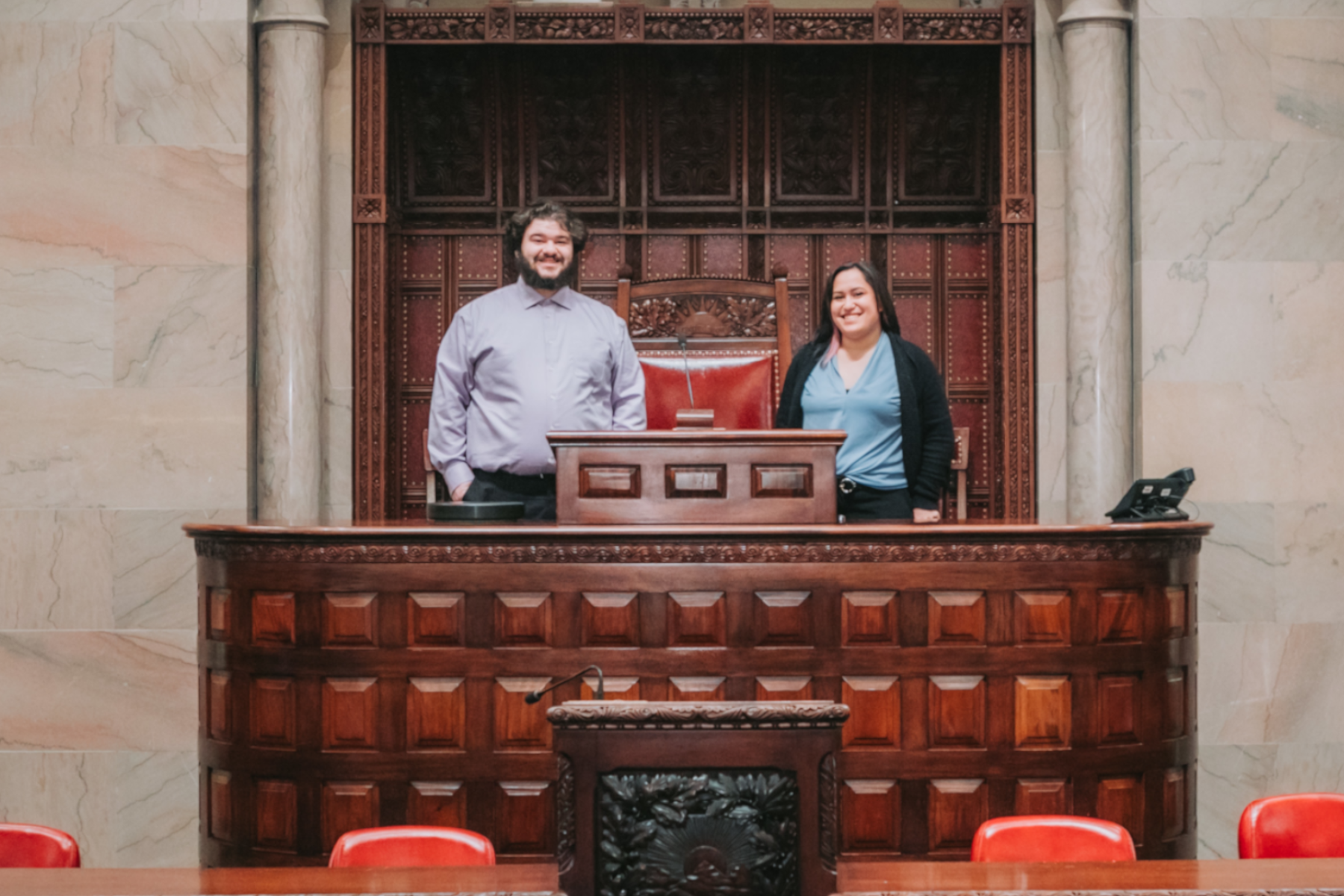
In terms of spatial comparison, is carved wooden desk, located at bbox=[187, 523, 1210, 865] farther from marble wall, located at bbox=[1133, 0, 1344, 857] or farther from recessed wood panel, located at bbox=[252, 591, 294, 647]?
marble wall, located at bbox=[1133, 0, 1344, 857]

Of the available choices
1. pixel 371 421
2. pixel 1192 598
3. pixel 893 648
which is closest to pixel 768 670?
pixel 893 648

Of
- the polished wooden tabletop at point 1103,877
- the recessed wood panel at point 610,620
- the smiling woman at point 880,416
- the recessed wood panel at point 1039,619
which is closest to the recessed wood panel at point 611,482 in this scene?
the recessed wood panel at point 610,620

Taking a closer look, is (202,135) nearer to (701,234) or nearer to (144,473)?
(144,473)

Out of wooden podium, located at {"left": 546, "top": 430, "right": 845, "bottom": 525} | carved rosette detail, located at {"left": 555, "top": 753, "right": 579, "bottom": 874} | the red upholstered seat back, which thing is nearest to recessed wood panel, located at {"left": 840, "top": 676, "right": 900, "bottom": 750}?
wooden podium, located at {"left": 546, "top": 430, "right": 845, "bottom": 525}

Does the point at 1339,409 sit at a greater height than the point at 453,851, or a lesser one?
greater

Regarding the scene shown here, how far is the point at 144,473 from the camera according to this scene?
525 cm

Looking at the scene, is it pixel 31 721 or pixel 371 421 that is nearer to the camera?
pixel 31 721

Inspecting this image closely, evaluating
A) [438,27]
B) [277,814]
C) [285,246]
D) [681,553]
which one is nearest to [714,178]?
[438,27]

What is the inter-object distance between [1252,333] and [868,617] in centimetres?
297

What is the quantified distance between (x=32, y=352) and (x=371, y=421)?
1.45 metres

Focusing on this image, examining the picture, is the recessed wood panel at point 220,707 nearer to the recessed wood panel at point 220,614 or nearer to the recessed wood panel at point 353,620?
the recessed wood panel at point 220,614

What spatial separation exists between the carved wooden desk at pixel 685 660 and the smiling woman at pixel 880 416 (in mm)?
553

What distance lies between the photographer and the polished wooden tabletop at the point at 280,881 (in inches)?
75.1

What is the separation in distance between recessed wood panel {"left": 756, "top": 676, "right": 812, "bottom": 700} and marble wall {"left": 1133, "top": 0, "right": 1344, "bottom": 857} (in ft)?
8.84
